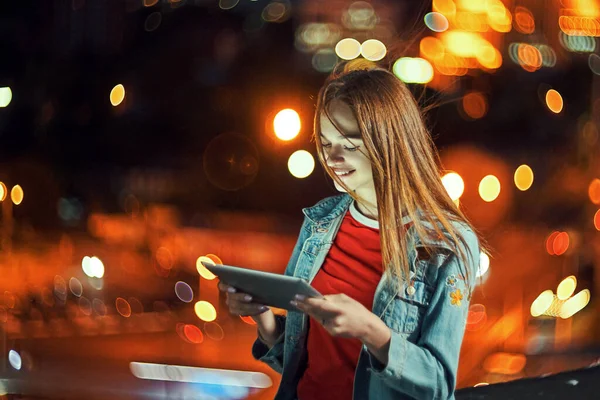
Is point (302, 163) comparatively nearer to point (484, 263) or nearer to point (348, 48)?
point (348, 48)

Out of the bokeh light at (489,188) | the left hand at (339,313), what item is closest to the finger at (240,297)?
the left hand at (339,313)

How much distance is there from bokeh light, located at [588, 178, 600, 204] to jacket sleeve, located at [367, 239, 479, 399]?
73.2 inches

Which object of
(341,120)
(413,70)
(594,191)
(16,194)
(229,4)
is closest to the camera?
(341,120)

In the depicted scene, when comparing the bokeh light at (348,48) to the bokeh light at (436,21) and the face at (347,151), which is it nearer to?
the bokeh light at (436,21)

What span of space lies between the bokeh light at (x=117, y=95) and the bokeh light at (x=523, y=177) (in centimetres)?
162

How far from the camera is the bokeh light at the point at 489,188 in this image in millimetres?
2949

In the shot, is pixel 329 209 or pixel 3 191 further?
pixel 3 191

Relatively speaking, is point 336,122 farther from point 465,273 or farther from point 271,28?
point 271,28

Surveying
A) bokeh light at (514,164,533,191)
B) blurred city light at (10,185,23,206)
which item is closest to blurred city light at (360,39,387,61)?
bokeh light at (514,164,533,191)

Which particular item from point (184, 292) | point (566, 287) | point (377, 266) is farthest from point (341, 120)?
point (566, 287)

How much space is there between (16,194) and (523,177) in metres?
2.22

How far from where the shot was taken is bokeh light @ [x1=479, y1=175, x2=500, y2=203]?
295 cm

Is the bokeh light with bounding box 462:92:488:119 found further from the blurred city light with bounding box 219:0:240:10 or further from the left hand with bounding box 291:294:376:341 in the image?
the left hand with bounding box 291:294:376:341

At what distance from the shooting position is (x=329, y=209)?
1.89 m
